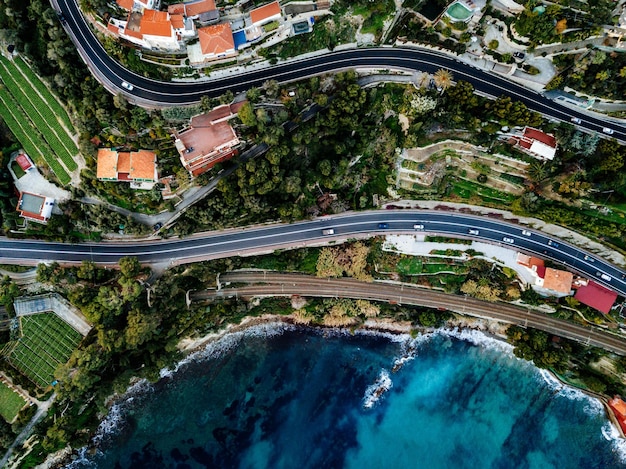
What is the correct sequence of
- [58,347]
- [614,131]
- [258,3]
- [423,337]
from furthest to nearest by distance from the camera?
1. [423,337]
2. [58,347]
3. [614,131]
4. [258,3]

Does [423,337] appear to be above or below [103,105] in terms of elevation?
below

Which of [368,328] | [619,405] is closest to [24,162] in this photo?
[368,328]

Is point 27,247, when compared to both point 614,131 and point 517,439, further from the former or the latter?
point 614,131

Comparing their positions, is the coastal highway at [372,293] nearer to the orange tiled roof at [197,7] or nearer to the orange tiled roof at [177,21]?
the orange tiled roof at [177,21]

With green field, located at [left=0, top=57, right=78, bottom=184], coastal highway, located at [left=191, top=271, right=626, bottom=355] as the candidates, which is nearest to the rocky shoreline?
coastal highway, located at [left=191, top=271, right=626, bottom=355]

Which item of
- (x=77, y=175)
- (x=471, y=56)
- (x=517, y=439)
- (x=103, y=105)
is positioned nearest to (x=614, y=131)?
(x=471, y=56)

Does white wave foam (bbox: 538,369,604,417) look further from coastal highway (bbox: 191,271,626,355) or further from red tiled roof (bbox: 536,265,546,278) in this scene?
red tiled roof (bbox: 536,265,546,278)

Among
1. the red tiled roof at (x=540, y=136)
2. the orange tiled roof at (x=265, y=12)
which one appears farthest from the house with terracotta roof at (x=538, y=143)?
the orange tiled roof at (x=265, y=12)
